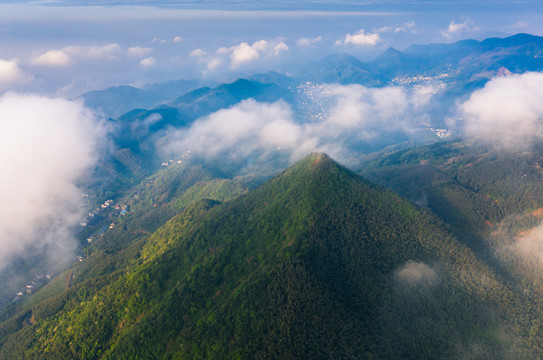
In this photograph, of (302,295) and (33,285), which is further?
(33,285)

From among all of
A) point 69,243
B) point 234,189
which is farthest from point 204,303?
point 69,243

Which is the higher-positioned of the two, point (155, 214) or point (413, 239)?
point (413, 239)

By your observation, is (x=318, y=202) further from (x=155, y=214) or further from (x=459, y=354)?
(x=155, y=214)

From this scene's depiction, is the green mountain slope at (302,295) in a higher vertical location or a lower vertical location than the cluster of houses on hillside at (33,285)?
higher

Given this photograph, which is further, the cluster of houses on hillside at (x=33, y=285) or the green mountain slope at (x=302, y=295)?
the cluster of houses on hillside at (x=33, y=285)

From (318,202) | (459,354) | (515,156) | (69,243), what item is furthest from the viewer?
(515,156)

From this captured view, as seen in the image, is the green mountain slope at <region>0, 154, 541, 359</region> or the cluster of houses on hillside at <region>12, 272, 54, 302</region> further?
the cluster of houses on hillside at <region>12, 272, 54, 302</region>

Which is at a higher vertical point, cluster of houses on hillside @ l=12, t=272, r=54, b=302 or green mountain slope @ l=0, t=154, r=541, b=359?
green mountain slope @ l=0, t=154, r=541, b=359

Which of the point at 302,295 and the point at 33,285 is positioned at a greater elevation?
the point at 302,295
